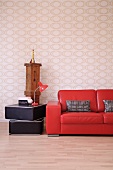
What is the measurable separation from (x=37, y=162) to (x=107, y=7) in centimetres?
387

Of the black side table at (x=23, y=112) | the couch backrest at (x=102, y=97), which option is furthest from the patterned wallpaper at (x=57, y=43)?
the black side table at (x=23, y=112)

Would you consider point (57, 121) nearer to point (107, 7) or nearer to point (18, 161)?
point (18, 161)

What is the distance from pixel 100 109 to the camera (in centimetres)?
446

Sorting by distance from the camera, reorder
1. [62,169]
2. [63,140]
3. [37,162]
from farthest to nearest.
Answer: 1. [63,140]
2. [37,162]
3. [62,169]

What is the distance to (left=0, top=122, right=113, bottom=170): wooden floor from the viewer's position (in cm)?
259

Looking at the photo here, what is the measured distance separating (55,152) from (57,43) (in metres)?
2.81

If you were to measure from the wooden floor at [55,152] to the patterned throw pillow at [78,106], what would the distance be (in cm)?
55

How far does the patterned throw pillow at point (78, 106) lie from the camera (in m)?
4.26

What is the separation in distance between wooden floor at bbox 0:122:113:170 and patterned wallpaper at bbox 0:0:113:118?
151 centimetres

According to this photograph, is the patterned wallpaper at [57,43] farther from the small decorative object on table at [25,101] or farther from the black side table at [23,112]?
the black side table at [23,112]

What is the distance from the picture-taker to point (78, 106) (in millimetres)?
4273

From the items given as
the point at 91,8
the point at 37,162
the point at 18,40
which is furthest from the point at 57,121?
the point at 91,8

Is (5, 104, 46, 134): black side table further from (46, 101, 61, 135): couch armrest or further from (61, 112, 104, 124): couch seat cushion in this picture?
(61, 112, 104, 124): couch seat cushion

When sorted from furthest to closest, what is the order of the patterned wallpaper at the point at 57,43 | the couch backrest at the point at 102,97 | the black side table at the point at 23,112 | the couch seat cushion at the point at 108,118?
1. the patterned wallpaper at the point at 57,43
2. the couch backrest at the point at 102,97
3. the black side table at the point at 23,112
4. the couch seat cushion at the point at 108,118
